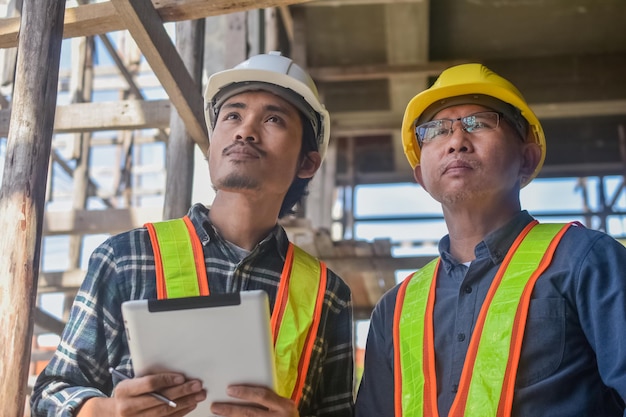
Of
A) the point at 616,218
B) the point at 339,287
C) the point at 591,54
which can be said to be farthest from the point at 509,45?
the point at 339,287

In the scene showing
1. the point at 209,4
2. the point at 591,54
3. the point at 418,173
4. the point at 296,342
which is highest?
the point at 591,54

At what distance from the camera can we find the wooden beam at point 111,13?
4.04 m

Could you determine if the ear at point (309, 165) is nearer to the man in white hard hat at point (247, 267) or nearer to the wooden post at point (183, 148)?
the man in white hard hat at point (247, 267)

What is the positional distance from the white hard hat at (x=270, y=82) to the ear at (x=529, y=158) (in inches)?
33.8

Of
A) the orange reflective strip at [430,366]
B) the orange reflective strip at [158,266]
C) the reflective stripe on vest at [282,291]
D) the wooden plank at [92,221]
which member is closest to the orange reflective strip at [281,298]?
the reflective stripe on vest at [282,291]

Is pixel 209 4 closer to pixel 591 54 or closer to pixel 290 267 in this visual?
pixel 290 267

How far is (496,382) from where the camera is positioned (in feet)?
8.55

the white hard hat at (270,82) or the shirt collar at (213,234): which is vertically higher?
the white hard hat at (270,82)

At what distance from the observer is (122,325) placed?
2785 millimetres

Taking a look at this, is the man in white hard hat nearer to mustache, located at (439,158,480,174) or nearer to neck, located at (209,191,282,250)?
neck, located at (209,191,282,250)

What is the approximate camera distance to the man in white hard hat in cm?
272

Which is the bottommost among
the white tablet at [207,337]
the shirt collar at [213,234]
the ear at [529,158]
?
the white tablet at [207,337]

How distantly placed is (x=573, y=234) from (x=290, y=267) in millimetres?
1021

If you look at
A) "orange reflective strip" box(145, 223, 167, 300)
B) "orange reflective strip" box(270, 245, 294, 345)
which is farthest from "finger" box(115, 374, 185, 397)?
"orange reflective strip" box(270, 245, 294, 345)
